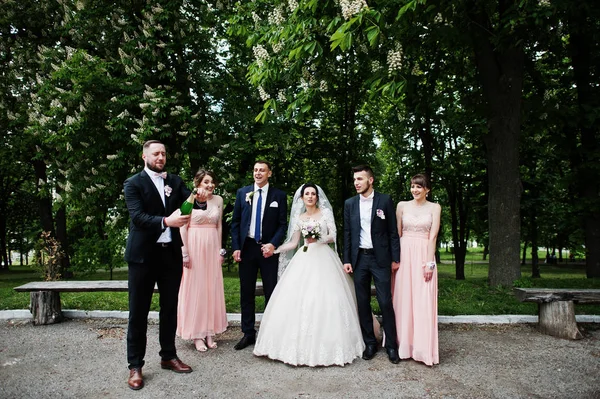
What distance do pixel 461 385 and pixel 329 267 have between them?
189cm

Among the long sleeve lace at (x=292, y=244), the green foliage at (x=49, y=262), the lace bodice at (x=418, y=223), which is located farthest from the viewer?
the green foliage at (x=49, y=262)

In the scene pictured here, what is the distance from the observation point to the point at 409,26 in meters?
7.09

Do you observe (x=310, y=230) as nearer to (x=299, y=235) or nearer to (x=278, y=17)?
(x=299, y=235)

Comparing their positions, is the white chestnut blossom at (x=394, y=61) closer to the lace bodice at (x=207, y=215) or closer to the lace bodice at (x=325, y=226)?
the lace bodice at (x=325, y=226)

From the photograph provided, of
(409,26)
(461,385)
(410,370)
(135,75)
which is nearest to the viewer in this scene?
(461,385)

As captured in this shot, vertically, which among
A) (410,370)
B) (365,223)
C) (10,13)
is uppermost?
(10,13)

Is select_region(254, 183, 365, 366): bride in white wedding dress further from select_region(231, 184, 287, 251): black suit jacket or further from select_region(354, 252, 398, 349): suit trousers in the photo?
select_region(231, 184, 287, 251): black suit jacket

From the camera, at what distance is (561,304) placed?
609 cm

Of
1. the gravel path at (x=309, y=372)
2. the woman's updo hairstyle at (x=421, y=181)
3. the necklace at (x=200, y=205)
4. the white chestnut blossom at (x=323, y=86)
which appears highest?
the white chestnut blossom at (x=323, y=86)

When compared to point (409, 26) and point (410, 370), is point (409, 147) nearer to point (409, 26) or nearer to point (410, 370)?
A: point (409, 26)

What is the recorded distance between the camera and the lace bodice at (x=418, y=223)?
17.2 feet

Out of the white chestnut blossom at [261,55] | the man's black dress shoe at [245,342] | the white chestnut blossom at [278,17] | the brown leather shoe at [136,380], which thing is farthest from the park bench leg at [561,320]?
the white chestnut blossom at [278,17]

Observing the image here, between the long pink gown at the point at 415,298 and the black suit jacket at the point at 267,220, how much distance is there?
163 cm

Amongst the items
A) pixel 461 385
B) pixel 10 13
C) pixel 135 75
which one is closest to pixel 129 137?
pixel 135 75
